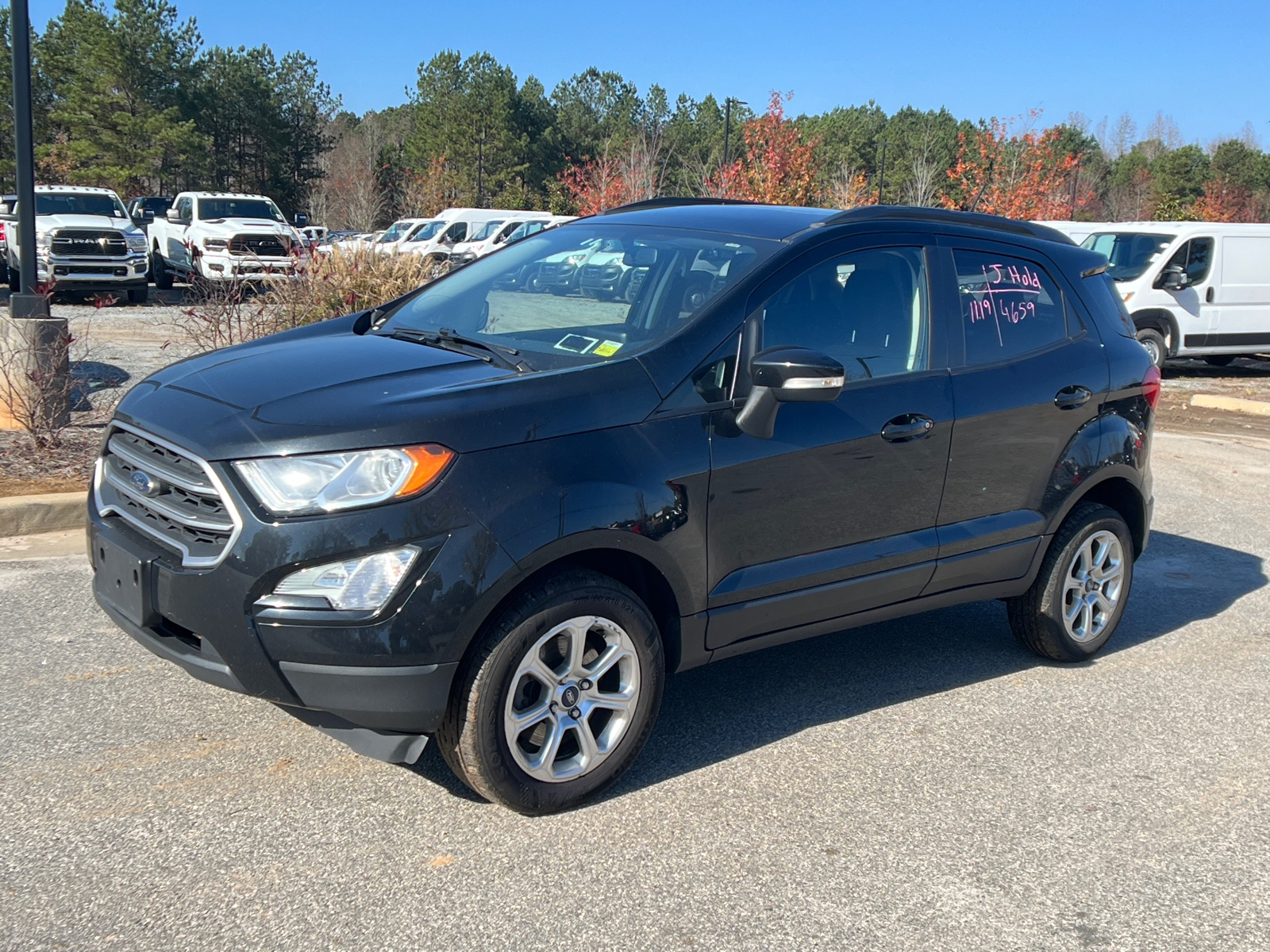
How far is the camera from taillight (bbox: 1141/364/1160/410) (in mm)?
5242

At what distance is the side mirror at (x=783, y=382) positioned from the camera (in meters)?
3.65

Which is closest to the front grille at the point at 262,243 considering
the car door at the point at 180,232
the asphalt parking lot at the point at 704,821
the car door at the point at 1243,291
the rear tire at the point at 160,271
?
the car door at the point at 180,232

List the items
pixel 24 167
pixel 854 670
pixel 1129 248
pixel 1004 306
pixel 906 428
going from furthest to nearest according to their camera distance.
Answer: pixel 1129 248, pixel 24 167, pixel 854 670, pixel 1004 306, pixel 906 428

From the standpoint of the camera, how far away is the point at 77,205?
21438 millimetres

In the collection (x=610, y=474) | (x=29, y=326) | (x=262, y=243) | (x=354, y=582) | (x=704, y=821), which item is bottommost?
(x=704, y=821)

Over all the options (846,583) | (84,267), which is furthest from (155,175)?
(846,583)

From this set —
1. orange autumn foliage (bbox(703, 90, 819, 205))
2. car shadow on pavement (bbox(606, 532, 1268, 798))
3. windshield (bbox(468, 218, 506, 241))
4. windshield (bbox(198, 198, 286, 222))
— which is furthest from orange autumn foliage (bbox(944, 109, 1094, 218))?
car shadow on pavement (bbox(606, 532, 1268, 798))

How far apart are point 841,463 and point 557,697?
132 cm

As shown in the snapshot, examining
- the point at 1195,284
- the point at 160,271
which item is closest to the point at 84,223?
the point at 160,271

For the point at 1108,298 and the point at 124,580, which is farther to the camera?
the point at 1108,298

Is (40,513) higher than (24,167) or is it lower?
lower

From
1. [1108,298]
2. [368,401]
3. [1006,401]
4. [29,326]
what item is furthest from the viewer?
[29,326]

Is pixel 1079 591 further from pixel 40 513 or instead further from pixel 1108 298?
pixel 40 513

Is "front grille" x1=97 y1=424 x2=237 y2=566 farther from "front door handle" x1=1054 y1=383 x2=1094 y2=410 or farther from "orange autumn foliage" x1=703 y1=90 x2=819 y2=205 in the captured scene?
"orange autumn foliage" x1=703 y1=90 x2=819 y2=205
